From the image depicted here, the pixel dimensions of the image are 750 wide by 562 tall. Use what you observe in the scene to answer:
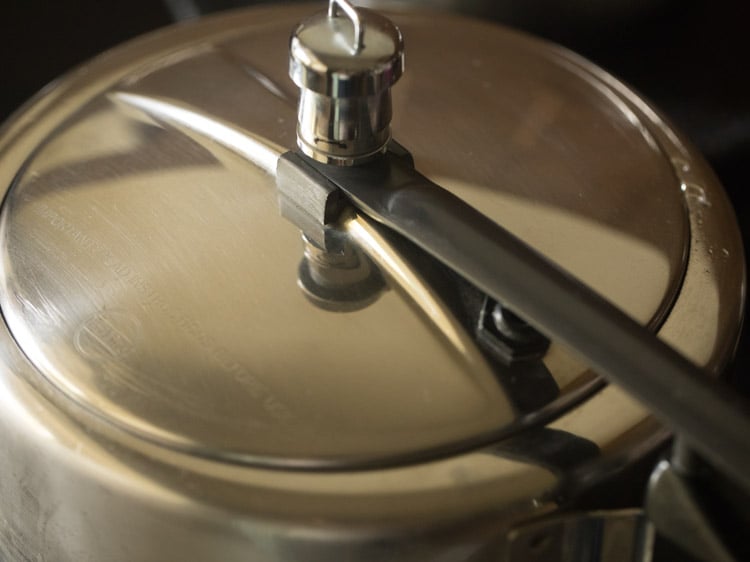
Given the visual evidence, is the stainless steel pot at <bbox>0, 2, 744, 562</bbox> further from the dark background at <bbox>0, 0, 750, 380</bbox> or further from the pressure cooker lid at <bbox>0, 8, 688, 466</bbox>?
the dark background at <bbox>0, 0, 750, 380</bbox>

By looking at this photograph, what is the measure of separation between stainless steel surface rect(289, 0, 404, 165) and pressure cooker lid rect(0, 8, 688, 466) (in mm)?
46

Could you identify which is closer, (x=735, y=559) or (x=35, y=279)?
(x=735, y=559)

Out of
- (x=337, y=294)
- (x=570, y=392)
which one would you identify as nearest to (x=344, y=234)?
(x=337, y=294)

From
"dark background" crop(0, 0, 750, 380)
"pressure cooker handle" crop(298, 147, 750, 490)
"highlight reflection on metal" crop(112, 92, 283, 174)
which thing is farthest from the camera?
"dark background" crop(0, 0, 750, 380)

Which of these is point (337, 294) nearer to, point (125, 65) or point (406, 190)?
point (406, 190)

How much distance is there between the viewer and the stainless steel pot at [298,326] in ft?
1.36

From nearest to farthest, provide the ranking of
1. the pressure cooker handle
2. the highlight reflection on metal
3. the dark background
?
1. the pressure cooker handle
2. the highlight reflection on metal
3. the dark background

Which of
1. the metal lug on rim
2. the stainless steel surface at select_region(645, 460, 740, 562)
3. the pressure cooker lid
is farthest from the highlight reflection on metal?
the stainless steel surface at select_region(645, 460, 740, 562)

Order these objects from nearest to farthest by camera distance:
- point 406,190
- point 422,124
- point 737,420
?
point 737,420 → point 406,190 → point 422,124

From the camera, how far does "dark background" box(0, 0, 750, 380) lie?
829mm

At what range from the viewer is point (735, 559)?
0.38m

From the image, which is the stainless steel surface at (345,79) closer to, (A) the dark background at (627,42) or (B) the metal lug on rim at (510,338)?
(B) the metal lug on rim at (510,338)

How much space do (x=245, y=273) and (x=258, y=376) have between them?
0.07 metres

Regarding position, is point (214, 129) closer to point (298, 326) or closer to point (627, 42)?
point (298, 326)
